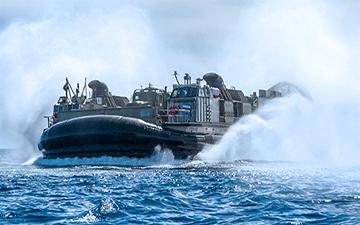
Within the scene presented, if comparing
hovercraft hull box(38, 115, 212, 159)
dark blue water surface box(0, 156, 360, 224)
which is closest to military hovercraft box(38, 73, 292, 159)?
hovercraft hull box(38, 115, 212, 159)

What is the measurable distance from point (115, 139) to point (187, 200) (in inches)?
612

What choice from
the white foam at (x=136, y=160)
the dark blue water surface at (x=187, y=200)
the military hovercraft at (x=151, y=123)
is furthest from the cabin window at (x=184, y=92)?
the dark blue water surface at (x=187, y=200)

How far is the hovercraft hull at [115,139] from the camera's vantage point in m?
27.8

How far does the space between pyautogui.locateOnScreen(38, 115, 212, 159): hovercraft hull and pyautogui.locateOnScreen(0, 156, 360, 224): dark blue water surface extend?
9.36 m

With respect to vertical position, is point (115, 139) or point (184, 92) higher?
point (184, 92)

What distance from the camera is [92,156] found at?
28.6 meters

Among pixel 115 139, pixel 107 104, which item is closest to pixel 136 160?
pixel 115 139

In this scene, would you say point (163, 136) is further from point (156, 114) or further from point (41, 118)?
point (41, 118)

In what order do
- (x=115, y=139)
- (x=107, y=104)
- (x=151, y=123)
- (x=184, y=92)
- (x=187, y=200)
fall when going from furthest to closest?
(x=107, y=104)
(x=184, y=92)
(x=151, y=123)
(x=115, y=139)
(x=187, y=200)

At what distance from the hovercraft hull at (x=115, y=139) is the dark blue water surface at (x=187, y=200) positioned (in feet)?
30.7

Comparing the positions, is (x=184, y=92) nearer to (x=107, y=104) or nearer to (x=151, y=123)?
(x=151, y=123)

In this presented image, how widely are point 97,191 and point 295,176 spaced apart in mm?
6241

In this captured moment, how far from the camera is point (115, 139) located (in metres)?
28.0

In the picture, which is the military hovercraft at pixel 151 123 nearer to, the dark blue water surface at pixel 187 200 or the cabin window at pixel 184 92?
the cabin window at pixel 184 92
